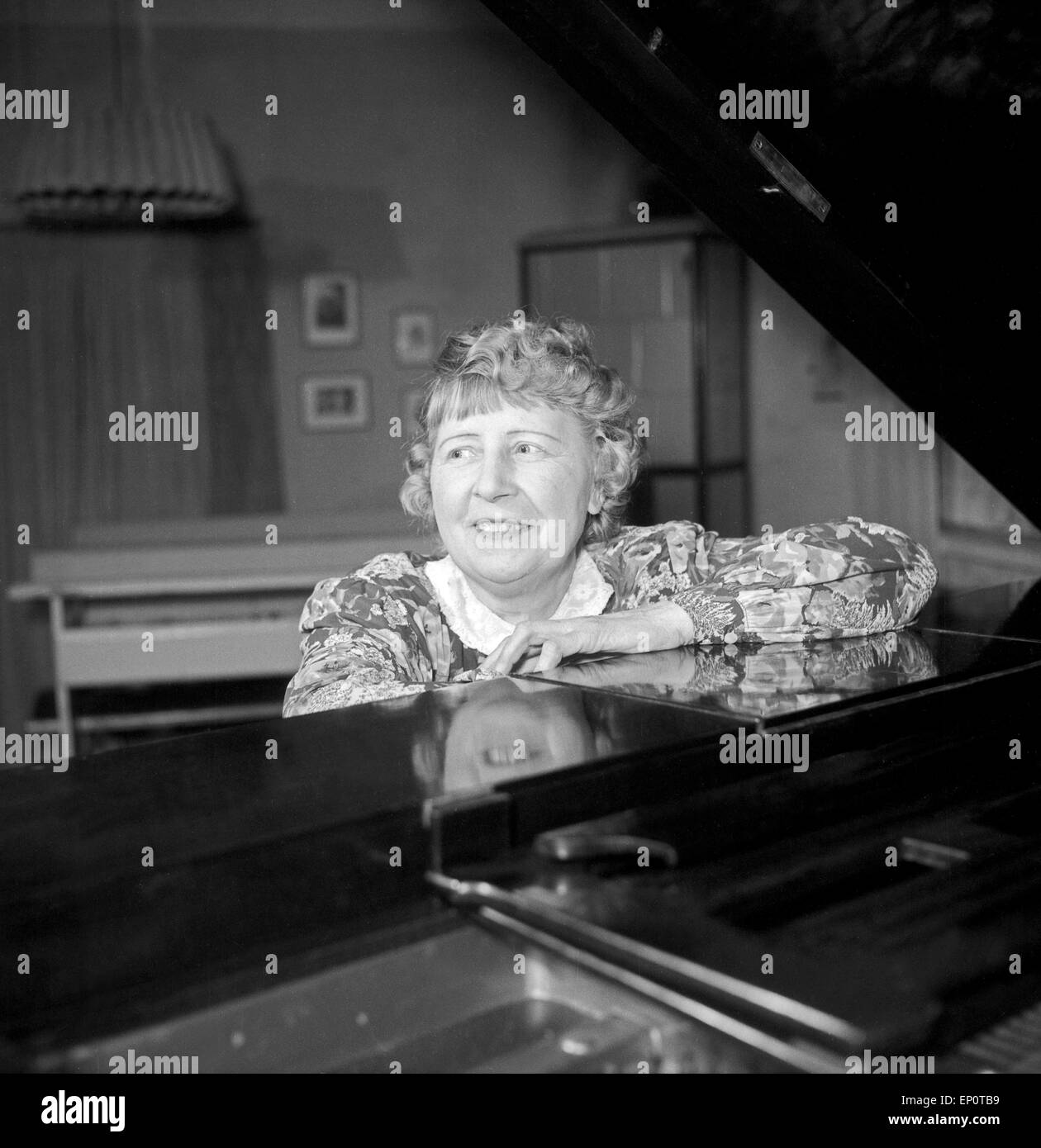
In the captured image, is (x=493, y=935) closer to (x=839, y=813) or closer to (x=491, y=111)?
(x=839, y=813)

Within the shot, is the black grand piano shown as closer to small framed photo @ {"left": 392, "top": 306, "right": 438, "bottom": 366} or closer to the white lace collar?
the white lace collar

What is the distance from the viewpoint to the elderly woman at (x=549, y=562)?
1.99 meters

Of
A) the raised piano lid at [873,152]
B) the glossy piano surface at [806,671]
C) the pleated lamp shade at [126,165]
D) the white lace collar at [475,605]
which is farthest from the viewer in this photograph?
the pleated lamp shade at [126,165]

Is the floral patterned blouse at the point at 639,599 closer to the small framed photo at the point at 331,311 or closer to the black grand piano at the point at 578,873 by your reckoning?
the black grand piano at the point at 578,873

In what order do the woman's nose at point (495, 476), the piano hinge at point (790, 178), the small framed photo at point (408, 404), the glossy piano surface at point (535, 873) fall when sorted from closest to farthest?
the glossy piano surface at point (535, 873)
the piano hinge at point (790, 178)
the woman's nose at point (495, 476)
the small framed photo at point (408, 404)

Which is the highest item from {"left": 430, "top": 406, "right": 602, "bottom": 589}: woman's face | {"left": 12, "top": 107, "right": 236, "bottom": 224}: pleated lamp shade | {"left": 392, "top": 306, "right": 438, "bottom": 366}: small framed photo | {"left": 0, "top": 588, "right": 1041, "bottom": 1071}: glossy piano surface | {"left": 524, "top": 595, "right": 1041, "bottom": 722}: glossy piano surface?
{"left": 12, "top": 107, "right": 236, "bottom": 224}: pleated lamp shade

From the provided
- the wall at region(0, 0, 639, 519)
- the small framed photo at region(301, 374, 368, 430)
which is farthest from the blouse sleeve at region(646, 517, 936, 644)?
the small framed photo at region(301, 374, 368, 430)

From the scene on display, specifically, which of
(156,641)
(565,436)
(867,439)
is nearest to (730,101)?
(565,436)

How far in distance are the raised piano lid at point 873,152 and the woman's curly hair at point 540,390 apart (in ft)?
1.41

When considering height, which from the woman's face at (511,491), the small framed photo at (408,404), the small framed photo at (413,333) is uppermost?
the small framed photo at (413,333)

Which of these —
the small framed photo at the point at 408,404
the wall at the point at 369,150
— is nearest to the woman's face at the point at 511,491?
the small framed photo at the point at 408,404

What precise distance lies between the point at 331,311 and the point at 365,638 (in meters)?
6.53

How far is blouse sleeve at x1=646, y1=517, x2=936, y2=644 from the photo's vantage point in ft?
6.50

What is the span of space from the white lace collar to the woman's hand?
37 cm
